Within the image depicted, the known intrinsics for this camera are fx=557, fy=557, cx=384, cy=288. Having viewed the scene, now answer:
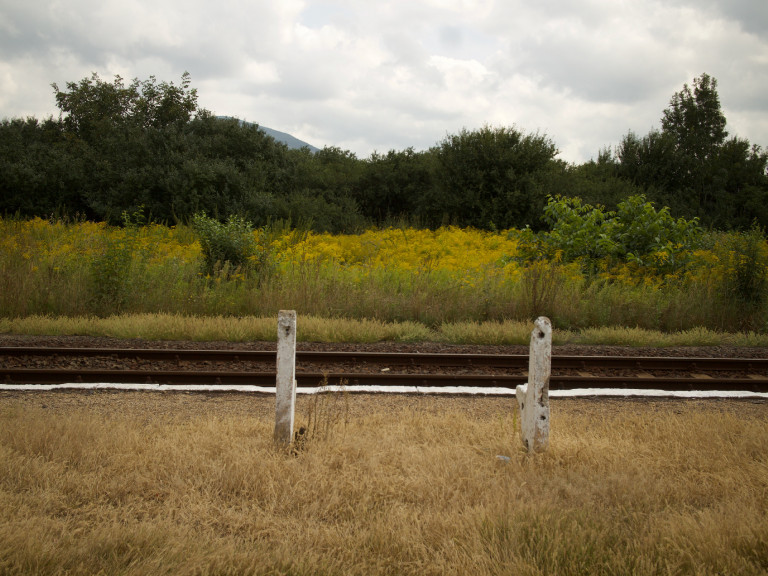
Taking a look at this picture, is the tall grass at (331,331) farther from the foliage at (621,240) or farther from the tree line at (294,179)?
the tree line at (294,179)

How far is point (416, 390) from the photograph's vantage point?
24.6ft

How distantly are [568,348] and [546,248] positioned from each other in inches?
222

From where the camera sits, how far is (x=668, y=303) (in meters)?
12.6

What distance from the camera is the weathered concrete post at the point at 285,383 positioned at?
4.79m

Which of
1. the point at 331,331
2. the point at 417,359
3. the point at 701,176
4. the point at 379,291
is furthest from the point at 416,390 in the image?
the point at 701,176

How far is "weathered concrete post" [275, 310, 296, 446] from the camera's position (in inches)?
189

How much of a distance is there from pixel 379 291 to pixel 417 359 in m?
4.17

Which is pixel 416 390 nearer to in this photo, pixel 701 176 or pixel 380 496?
pixel 380 496

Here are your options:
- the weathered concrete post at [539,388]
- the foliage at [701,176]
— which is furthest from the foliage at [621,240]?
the foliage at [701,176]

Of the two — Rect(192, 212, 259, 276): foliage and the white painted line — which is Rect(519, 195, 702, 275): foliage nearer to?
the white painted line

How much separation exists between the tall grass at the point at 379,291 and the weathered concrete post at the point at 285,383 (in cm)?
715

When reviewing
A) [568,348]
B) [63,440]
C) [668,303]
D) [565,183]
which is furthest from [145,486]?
[565,183]

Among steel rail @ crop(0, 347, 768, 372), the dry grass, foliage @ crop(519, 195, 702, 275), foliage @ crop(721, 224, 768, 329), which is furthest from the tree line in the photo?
the dry grass

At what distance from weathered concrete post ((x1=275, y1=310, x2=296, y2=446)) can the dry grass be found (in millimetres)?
200
